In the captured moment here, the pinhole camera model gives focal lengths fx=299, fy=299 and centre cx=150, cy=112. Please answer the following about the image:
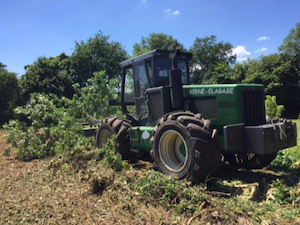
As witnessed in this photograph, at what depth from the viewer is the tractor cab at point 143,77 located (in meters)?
7.02

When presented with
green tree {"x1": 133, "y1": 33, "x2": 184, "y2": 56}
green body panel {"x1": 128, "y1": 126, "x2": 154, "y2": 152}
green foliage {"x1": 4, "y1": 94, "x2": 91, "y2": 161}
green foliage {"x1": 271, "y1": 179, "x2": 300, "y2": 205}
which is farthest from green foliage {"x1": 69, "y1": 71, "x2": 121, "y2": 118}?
green tree {"x1": 133, "y1": 33, "x2": 184, "y2": 56}

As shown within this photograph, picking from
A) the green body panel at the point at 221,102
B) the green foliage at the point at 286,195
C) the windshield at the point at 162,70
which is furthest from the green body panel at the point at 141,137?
the green foliage at the point at 286,195

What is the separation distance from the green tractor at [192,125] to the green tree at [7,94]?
2166cm

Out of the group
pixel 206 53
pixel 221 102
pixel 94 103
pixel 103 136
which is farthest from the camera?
pixel 206 53

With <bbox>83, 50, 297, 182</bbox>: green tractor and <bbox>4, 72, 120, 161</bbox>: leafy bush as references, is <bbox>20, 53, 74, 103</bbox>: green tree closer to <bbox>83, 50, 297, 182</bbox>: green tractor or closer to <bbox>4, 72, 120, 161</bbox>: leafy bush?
<bbox>4, 72, 120, 161</bbox>: leafy bush

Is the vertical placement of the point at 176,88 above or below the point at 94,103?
above

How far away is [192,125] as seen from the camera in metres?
5.07

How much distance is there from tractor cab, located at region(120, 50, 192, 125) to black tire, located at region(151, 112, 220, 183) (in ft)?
5.46

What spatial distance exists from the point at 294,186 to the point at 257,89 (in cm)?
189

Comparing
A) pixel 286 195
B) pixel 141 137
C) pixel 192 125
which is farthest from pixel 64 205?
pixel 286 195

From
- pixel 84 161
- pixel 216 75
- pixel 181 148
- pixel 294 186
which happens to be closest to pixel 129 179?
pixel 181 148

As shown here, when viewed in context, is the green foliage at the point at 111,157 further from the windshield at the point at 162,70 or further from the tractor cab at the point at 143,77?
the windshield at the point at 162,70

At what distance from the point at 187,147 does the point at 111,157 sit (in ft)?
6.61

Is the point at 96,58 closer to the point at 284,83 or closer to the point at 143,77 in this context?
the point at 284,83
